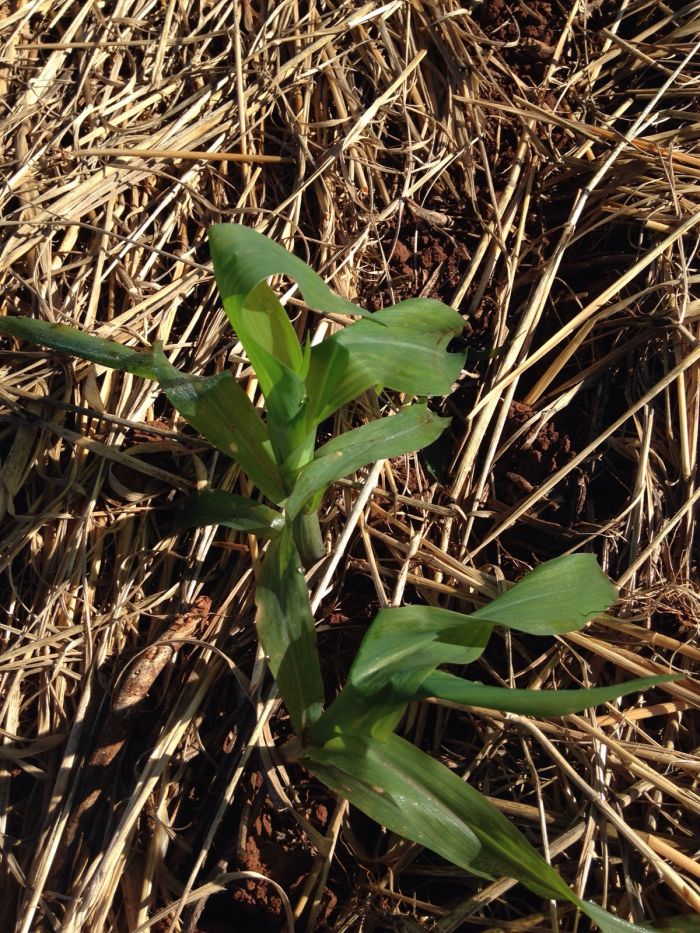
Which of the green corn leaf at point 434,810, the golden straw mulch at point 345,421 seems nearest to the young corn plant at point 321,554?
the green corn leaf at point 434,810

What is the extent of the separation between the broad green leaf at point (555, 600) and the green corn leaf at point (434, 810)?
0.59 feet

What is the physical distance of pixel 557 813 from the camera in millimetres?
1137

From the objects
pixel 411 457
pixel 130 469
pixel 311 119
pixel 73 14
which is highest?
pixel 73 14

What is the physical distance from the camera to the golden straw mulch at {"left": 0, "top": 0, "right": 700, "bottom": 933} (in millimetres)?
1101

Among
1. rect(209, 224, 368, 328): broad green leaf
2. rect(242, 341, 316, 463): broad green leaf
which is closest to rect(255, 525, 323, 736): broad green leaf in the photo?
rect(242, 341, 316, 463): broad green leaf

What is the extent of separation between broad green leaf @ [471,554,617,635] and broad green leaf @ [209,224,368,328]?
0.38 metres

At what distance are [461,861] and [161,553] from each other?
1.87 ft

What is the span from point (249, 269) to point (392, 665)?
0.45 meters

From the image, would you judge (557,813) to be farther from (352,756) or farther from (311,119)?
(311,119)

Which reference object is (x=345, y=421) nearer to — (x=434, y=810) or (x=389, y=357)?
(x=389, y=357)

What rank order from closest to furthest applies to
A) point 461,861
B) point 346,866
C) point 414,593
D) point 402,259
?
point 461,861 < point 346,866 < point 414,593 < point 402,259

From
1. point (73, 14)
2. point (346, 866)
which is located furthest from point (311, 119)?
point (346, 866)

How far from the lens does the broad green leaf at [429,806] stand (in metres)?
0.90

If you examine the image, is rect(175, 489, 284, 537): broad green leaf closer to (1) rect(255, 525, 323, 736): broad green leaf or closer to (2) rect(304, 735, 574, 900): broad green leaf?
(1) rect(255, 525, 323, 736): broad green leaf
